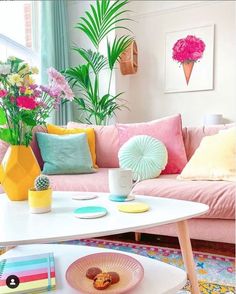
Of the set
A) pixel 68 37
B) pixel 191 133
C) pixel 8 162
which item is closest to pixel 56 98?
pixel 8 162

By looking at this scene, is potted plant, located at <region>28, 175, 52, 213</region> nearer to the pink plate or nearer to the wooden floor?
the pink plate

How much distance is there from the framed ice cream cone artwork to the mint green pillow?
1851mm

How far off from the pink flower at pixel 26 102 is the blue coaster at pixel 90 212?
0.36m

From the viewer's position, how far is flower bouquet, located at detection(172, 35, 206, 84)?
318 centimetres

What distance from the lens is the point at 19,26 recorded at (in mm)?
2879

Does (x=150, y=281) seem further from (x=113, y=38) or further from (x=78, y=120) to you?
(x=113, y=38)

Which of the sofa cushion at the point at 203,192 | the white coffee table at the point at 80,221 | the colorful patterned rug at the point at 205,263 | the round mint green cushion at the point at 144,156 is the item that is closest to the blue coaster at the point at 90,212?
the white coffee table at the point at 80,221

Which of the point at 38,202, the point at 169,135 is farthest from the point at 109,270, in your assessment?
the point at 169,135

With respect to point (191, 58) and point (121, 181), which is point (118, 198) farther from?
point (191, 58)

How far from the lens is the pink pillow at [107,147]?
85.4 inches

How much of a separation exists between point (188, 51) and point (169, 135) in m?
1.62

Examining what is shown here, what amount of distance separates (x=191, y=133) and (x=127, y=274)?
1.44 metres

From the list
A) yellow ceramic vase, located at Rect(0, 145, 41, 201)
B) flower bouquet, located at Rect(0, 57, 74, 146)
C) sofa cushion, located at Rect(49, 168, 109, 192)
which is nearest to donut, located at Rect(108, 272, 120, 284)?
yellow ceramic vase, located at Rect(0, 145, 41, 201)

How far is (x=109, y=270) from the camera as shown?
872mm
